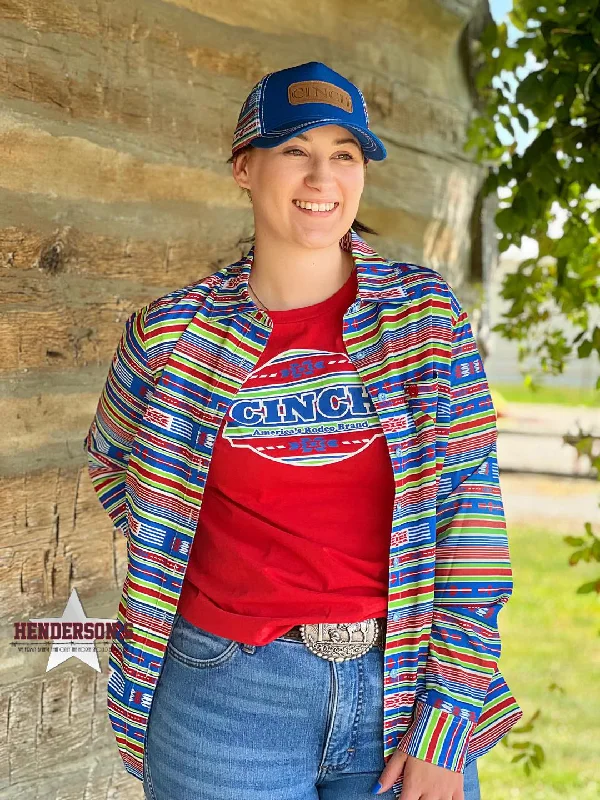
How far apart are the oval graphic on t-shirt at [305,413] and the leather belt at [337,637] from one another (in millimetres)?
223

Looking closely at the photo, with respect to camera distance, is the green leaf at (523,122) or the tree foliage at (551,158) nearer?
the tree foliage at (551,158)

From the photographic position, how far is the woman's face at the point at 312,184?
1.52m

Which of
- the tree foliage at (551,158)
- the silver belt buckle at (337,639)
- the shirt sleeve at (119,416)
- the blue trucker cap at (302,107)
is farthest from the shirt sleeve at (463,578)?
the tree foliage at (551,158)

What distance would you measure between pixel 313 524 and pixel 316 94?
0.62 m

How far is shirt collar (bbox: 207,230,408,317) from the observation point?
5.04ft

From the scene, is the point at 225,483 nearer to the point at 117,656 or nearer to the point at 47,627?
the point at 117,656

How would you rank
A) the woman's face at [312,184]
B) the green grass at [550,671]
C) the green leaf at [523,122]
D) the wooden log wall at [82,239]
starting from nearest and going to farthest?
the woman's face at [312,184]
the wooden log wall at [82,239]
the green leaf at [523,122]
the green grass at [550,671]

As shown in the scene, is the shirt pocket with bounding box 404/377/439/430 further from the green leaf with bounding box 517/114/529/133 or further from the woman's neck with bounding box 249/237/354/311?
the green leaf with bounding box 517/114/529/133

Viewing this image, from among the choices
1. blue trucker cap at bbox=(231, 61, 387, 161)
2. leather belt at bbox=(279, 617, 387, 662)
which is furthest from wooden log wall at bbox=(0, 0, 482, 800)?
leather belt at bbox=(279, 617, 387, 662)

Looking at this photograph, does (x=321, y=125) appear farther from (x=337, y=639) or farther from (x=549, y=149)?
(x=549, y=149)

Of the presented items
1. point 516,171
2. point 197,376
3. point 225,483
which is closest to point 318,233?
point 197,376

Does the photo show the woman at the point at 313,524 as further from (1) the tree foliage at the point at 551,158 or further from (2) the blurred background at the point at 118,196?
(1) the tree foliage at the point at 551,158

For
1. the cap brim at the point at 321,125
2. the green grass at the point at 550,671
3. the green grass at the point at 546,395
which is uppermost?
the cap brim at the point at 321,125

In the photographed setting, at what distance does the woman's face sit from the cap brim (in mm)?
15
